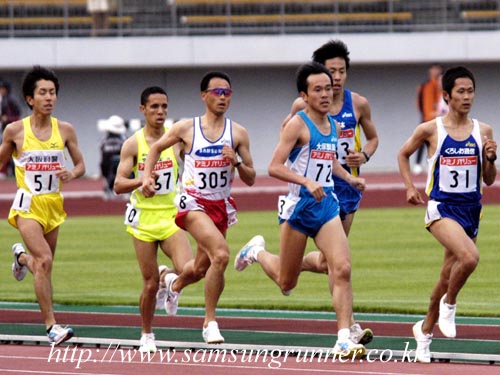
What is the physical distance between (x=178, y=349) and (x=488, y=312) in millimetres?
3746

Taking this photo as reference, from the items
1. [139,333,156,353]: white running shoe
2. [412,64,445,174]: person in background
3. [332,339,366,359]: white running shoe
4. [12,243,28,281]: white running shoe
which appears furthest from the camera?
[412,64,445,174]: person in background

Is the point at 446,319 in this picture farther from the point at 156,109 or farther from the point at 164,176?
the point at 156,109

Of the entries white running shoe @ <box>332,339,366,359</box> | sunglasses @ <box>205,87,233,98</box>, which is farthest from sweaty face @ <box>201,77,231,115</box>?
white running shoe @ <box>332,339,366,359</box>

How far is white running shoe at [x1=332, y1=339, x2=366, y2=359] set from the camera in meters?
9.66

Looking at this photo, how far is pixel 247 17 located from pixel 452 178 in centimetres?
2837

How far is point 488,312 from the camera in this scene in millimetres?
13133

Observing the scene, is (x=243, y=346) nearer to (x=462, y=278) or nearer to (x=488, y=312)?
(x=462, y=278)

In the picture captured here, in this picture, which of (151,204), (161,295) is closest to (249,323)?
(161,295)

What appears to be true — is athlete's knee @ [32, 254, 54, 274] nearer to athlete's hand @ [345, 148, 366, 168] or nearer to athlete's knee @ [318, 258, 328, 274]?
athlete's knee @ [318, 258, 328, 274]

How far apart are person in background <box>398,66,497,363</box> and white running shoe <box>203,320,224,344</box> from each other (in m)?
1.56

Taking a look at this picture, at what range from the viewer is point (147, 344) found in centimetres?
1061

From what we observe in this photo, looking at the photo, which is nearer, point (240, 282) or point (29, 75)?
point (29, 75)

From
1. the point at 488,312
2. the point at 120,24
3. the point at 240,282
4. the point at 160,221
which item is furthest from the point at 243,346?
the point at 120,24

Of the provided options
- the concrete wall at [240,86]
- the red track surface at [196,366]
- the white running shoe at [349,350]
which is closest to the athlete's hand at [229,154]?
the red track surface at [196,366]
